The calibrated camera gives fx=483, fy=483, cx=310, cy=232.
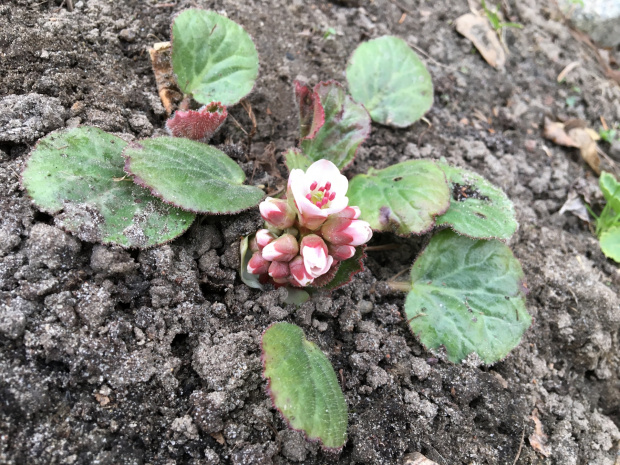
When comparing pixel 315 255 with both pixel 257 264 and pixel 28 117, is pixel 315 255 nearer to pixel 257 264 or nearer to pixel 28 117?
pixel 257 264

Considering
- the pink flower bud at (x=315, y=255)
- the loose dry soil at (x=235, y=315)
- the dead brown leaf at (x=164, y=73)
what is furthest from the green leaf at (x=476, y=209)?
the dead brown leaf at (x=164, y=73)

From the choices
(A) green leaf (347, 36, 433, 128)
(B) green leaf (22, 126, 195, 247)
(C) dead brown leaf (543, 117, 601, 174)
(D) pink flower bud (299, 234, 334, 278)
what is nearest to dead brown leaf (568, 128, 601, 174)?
(C) dead brown leaf (543, 117, 601, 174)

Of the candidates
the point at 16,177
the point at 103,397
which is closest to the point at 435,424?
the point at 103,397

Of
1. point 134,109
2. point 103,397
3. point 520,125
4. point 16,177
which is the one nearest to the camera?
point 103,397

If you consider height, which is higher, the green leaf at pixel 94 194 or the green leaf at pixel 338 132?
the green leaf at pixel 338 132

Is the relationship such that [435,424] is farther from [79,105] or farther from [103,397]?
[79,105]

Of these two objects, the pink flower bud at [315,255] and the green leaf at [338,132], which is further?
the green leaf at [338,132]

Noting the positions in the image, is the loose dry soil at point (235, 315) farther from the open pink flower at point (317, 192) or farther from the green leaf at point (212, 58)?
the open pink flower at point (317, 192)

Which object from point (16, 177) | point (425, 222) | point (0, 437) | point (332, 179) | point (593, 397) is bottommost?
point (593, 397)
